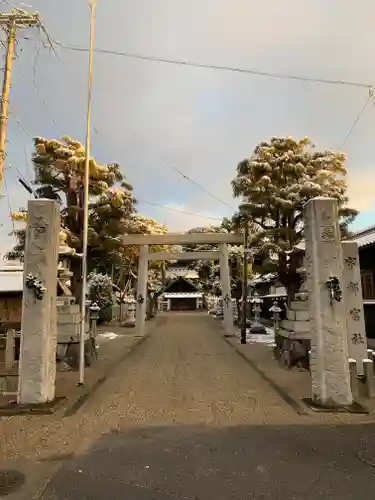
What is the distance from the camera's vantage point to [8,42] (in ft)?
27.5

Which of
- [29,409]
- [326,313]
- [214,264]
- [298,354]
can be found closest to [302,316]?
[298,354]

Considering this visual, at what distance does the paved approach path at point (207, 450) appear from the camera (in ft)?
14.6

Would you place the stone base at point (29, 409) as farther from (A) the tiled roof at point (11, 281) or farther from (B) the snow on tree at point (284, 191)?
(B) the snow on tree at point (284, 191)

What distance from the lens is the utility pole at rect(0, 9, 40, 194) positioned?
8.38 metres

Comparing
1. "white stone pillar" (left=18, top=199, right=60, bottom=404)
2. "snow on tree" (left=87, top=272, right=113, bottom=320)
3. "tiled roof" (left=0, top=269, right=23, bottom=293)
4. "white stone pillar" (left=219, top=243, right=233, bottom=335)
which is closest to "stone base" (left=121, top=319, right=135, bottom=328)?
"snow on tree" (left=87, top=272, right=113, bottom=320)

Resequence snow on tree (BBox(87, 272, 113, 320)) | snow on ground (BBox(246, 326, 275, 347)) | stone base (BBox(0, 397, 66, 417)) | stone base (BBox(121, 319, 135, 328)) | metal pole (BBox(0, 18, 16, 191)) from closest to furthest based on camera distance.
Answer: stone base (BBox(0, 397, 66, 417))
metal pole (BBox(0, 18, 16, 191))
snow on ground (BBox(246, 326, 275, 347))
snow on tree (BBox(87, 272, 113, 320))
stone base (BBox(121, 319, 135, 328))

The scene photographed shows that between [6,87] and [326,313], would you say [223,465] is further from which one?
[6,87]

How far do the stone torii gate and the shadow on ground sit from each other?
15.3 m

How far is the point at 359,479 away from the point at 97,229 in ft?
58.9

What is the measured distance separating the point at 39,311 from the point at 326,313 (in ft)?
18.0

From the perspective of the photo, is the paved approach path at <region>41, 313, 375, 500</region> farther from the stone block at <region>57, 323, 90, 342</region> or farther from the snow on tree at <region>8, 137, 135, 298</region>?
the snow on tree at <region>8, 137, 135, 298</region>

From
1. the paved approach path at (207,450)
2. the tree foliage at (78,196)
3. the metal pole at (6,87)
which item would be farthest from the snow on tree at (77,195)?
the paved approach path at (207,450)

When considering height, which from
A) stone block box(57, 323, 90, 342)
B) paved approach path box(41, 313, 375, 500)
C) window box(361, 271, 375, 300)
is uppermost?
window box(361, 271, 375, 300)

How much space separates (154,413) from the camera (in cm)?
770
